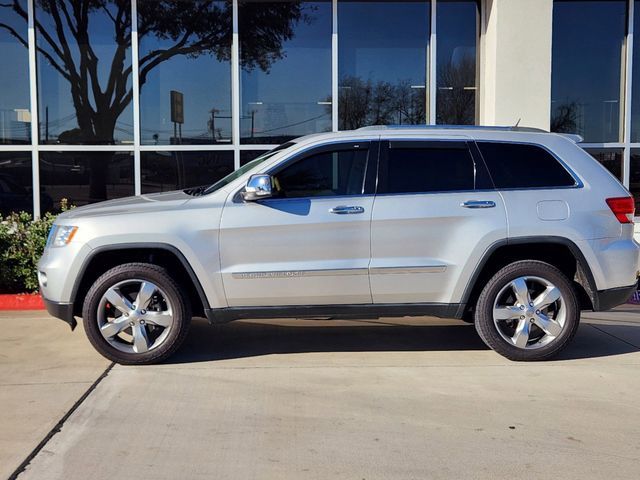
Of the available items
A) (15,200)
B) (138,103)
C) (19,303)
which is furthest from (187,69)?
(19,303)

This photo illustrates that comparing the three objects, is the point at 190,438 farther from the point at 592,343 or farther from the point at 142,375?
the point at 592,343

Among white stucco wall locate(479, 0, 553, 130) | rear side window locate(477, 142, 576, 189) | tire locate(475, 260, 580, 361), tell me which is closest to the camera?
tire locate(475, 260, 580, 361)

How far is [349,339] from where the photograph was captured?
6637 millimetres

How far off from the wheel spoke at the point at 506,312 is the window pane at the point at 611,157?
18.4 ft

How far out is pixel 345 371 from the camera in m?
5.58

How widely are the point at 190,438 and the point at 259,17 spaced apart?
747 centimetres

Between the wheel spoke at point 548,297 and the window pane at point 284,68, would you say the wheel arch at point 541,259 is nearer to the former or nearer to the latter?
the wheel spoke at point 548,297

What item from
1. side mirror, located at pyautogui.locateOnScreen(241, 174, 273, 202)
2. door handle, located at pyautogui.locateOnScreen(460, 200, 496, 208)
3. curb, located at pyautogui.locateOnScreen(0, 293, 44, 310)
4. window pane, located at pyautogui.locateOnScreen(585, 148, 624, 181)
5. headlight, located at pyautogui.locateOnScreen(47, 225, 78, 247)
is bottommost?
curb, located at pyautogui.locateOnScreen(0, 293, 44, 310)

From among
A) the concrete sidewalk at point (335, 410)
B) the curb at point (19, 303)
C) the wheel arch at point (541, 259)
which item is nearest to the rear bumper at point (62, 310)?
the concrete sidewalk at point (335, 410)

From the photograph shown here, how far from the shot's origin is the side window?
569 centimetres

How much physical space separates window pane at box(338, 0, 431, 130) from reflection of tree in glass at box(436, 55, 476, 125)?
0.27 meters

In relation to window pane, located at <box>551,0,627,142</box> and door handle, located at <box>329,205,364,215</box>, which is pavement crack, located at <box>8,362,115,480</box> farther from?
window pane, located at <box>551,0,627,142</box>

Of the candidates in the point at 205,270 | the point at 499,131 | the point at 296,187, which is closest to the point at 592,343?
the point at 499,131

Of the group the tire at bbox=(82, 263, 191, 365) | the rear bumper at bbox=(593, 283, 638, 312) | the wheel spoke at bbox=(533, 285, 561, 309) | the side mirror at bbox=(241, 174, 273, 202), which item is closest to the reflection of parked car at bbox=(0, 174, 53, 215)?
the tire at bbox=(82, 263, 191, 365)
